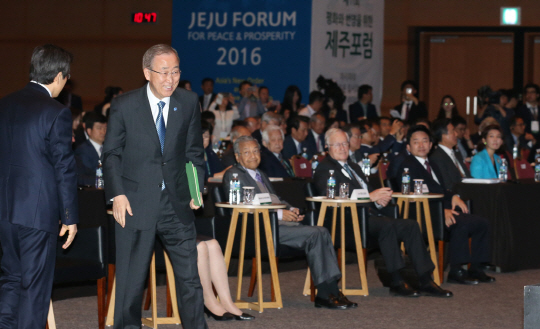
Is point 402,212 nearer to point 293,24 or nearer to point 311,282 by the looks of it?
point 311,282

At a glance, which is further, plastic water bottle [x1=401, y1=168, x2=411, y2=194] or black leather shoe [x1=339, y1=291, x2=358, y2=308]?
plastic water bottle [x1=401, y1=168, x2=411, y2=194]

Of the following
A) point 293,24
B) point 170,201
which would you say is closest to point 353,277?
point 170,201

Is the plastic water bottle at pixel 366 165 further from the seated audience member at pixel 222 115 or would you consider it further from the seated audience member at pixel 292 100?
the seated audience member at pixel 222 115

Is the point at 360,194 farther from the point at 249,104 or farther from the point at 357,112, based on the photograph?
the point at 357,112

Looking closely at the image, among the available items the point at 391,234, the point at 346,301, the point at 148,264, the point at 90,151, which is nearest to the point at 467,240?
the point at 391,234

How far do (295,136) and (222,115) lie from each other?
1.93 m

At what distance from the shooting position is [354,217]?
216 inches

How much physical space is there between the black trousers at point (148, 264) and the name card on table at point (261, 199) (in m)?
1.48

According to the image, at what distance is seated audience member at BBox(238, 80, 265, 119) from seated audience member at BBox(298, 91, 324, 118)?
689 millimetres

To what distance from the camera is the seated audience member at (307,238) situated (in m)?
5.15

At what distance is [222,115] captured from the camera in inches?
397

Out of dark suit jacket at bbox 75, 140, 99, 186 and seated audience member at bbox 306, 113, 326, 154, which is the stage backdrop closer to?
seated audience member at bbox 306, 113, 326, 154

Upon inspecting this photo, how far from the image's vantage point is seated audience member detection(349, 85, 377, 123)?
1057 centimetres

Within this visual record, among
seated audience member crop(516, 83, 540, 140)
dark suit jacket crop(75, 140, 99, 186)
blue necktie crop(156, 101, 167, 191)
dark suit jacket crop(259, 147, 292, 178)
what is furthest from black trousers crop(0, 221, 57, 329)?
seated audience member crop(516, 83, 540, 140)
